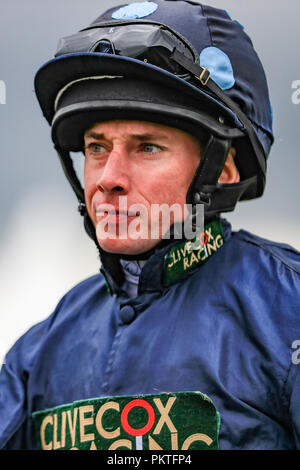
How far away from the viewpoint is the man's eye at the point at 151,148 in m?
1.74

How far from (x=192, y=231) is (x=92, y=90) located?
48cm

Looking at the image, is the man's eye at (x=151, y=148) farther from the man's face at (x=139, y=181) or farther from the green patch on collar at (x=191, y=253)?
the green patch on collar at (x=191, y=253)

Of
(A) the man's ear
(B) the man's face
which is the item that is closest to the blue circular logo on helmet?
(B) the man's face

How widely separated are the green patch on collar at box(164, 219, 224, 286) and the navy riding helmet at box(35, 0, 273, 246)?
7cm

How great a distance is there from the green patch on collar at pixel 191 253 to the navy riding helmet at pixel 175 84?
7 centimetres

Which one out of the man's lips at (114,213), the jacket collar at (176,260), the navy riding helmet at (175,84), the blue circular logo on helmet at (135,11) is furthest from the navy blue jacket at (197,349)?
the blue circular logo on helmet at (135,11)

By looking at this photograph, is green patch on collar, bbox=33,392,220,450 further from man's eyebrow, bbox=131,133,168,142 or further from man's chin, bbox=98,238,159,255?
man's eyebrow, bbox=131,133,168,142

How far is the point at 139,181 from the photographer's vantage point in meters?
1.71

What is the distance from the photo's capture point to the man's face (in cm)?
171

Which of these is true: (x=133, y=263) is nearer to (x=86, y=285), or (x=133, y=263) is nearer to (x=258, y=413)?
(x=86, y=285)

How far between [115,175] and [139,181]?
0.07m

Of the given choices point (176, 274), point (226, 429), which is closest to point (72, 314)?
point (176, 274)

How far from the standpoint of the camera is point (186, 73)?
1.71 metres
